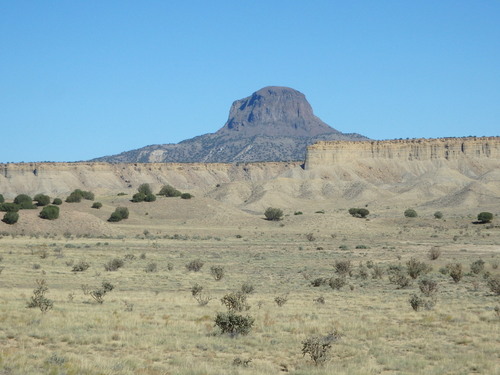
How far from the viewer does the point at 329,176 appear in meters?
154

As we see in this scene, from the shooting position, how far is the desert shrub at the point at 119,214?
73.6m

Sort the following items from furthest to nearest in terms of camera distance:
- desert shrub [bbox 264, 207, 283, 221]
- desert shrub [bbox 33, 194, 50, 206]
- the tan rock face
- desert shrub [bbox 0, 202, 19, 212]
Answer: the tan rock face
desert shrub [bbox 264, 207, 283, 221]
desert shrub [bbox 33, 194, 50, 206]
desert shrub [bbox 0, 202, 19, 212]

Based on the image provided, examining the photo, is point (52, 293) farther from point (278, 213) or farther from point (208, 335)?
point (278, 213)

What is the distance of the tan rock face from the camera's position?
164 m

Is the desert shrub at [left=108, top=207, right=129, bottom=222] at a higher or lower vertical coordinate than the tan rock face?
lower

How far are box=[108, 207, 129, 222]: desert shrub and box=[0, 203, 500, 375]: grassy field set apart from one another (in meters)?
27.5

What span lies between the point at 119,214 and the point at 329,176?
86.6 m

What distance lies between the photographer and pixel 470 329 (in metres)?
17.6

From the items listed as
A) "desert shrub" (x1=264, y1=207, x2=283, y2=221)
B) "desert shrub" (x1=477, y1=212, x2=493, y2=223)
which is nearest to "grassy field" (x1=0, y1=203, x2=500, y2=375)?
"desert shrub" (x1=477, y1=212, x2=493, y2=223)

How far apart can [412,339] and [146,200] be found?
6982 centimetres

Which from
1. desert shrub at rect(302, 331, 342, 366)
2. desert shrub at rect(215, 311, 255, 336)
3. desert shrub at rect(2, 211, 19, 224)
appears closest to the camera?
desert shrub at rect(302, 331, 342, 366)

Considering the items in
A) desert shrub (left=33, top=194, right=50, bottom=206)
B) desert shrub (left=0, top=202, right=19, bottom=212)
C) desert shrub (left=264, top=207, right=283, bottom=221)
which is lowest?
desert shrub (left=264, top=207, right=283, bottom=221)

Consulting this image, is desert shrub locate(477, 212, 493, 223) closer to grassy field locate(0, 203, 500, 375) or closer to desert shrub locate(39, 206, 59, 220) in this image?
grassy field locate(0, 203, 500, 375)

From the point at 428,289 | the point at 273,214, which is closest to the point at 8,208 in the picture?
the point at 273,214
